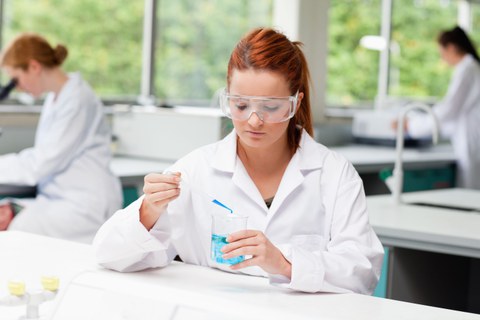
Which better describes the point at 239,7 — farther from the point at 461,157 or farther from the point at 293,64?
the point at 293,64

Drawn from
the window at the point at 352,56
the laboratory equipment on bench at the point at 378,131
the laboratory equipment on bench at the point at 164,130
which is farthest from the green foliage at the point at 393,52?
the laboratory equipment on bench at the point at 164,130

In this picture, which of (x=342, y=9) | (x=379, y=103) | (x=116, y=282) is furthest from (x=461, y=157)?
(x=116, y=282)

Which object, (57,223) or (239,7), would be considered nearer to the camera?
(57,223)

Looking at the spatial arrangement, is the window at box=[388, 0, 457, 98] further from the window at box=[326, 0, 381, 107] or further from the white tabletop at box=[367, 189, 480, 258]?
the white tabletop at box=[367, 189, 480, 258]

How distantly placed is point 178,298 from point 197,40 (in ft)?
15.7

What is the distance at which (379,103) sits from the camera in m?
7.46

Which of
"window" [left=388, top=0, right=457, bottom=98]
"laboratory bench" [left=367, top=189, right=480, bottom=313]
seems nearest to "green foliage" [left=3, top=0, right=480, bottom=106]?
"window" [left=388, top=0, right=457, bottom=98]

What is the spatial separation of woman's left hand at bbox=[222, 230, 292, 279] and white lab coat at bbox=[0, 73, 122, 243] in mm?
2000

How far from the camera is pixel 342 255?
2092 mm

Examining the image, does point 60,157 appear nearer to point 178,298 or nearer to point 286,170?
point 286,170

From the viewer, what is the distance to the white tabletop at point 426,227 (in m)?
3.01

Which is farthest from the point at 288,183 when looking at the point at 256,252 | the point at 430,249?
the point at 430,249

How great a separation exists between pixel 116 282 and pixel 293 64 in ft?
2.56

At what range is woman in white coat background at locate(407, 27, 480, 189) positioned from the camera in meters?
6.13
